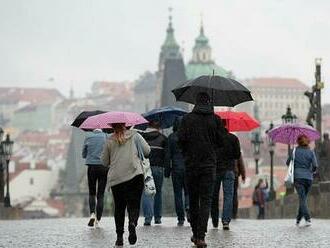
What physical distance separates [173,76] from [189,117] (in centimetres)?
10237

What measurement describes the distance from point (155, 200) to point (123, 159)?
5500 millimetres

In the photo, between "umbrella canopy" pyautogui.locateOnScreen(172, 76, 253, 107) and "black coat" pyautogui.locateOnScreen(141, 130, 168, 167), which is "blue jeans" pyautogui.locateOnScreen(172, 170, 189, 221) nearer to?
"black coat" pyautogui.locateOnScreen(141, 130, 168, 167)

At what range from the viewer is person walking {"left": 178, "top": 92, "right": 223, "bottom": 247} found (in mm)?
11883

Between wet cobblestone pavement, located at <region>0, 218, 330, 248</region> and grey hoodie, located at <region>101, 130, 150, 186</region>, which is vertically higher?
grey hoodie, located at <region>101, 130, 150, 186</region>

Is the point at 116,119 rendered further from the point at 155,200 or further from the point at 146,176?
the point at 155,200

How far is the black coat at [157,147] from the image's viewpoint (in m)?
16.5

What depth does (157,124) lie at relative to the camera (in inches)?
653

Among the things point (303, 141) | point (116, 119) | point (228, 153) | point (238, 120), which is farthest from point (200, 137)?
point (238, 120)

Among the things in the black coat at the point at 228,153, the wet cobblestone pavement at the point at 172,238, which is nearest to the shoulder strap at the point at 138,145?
the wet cobblestone pavement at the point at 172,238

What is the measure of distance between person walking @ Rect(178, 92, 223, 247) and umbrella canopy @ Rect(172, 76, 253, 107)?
1.98 meters

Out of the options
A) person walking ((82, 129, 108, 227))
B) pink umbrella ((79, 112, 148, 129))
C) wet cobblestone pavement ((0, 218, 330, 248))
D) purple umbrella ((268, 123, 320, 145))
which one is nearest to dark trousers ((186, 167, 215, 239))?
wet cobblestone pavement ((0, 218, 330, 248))

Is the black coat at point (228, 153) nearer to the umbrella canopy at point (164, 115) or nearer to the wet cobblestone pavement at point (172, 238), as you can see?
the wet cobblestone pavement at point (172, 238)

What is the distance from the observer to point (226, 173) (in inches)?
618

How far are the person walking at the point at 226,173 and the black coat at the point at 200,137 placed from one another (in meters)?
1.96
